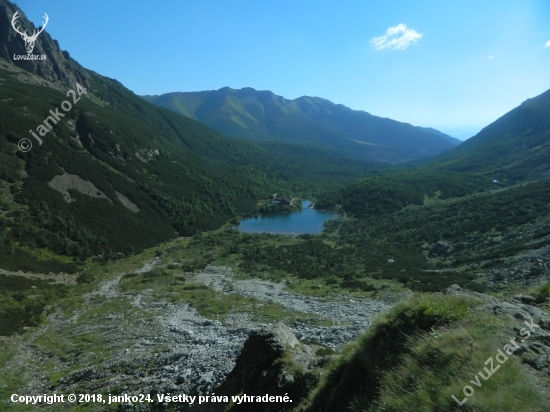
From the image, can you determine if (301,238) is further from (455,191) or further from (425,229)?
(455,191)

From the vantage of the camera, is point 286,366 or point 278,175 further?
point 278,175

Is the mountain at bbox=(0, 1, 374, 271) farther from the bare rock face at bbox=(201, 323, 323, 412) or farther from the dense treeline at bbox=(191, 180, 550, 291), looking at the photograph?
the bare rock face at bbox=(201, 323, 323, 412)

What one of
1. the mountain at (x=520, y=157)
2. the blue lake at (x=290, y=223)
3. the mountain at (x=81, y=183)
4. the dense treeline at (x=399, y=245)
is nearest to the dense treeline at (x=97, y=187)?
the mountain at (x=81, y=183)

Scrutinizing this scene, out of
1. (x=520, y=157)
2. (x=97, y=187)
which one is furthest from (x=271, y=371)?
(x=520, y=157)

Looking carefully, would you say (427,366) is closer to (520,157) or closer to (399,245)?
(399,245)

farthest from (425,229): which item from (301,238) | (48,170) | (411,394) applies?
(48,170)
